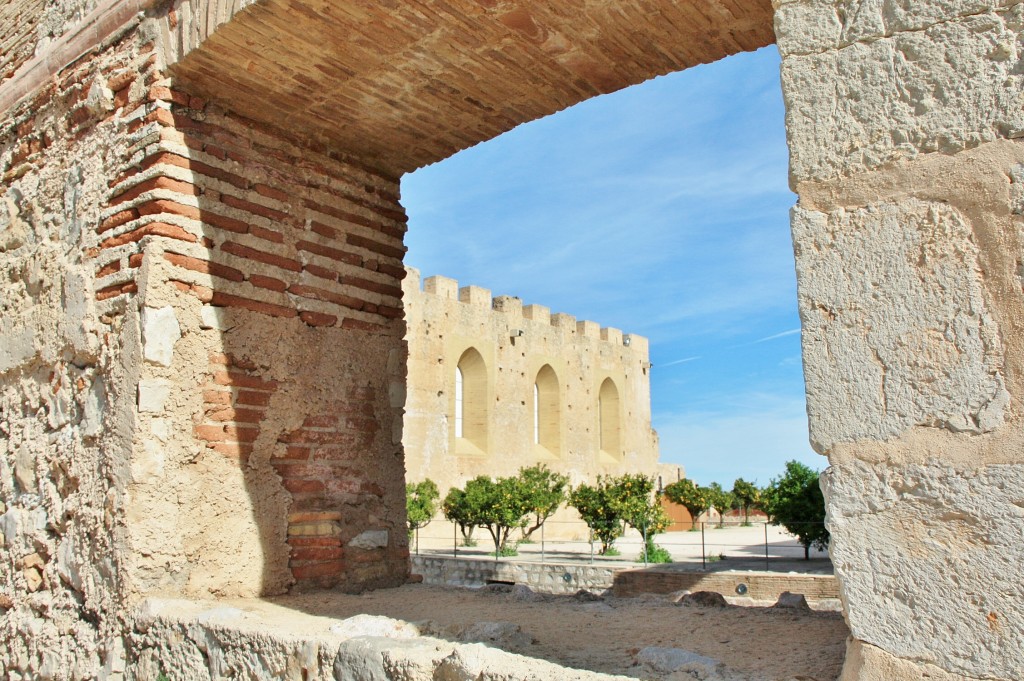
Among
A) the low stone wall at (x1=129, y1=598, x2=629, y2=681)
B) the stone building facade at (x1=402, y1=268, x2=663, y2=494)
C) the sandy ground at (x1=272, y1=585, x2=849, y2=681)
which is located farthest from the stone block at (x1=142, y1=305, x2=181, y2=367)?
the stone building facade at (x1=402, y1=268, x2=663, y2=494)

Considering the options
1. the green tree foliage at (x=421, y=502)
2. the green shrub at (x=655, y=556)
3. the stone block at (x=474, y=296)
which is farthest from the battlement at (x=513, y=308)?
the green shrub at (x=655, y=556)

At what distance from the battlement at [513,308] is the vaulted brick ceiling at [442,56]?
16966mm

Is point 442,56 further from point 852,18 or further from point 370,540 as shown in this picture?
point 370,540

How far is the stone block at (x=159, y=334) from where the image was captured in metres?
3.40

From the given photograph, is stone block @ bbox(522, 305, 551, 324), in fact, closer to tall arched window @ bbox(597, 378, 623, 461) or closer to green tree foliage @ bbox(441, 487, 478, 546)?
tall arched window @ bbox(597, 378, 623, 461)

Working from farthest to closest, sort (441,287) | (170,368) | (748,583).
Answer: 1. (441,287)
2. (748,583)
3. (170,368)

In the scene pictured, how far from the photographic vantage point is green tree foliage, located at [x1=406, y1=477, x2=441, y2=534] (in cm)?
1977

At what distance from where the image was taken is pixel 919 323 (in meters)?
1.74

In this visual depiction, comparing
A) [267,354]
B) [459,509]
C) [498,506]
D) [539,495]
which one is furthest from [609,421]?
[267,354]

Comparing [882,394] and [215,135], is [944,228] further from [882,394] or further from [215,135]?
[215,135]

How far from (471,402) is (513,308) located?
327 centimetres

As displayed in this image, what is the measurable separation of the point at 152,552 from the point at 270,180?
1.72m

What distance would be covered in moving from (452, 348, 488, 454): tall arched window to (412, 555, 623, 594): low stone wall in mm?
10141

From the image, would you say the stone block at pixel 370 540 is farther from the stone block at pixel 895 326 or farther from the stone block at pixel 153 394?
the stone block at pixel 895 326
